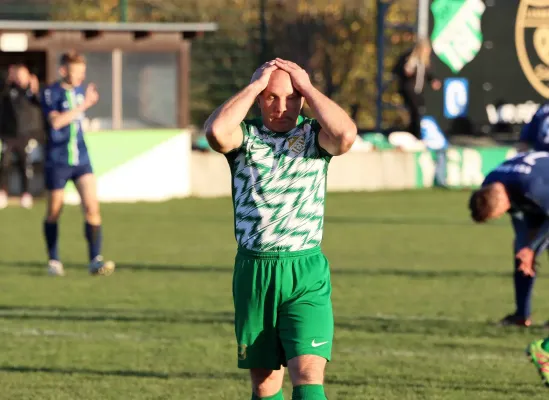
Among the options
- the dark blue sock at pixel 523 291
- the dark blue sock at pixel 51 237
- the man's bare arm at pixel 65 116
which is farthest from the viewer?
the dark blue sock at pixel 51 237

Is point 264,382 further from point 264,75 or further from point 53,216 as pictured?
point 53,216

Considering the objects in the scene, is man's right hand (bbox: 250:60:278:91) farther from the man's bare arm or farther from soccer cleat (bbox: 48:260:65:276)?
soccer cleat (bbox: 48:260:65:276)

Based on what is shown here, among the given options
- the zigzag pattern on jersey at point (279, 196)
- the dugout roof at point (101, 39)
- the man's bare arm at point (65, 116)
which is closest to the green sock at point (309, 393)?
the zigzag pattern on jersey at point (279, 196)

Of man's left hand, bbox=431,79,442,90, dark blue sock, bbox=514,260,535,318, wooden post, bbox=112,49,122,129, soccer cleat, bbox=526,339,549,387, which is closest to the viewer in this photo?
soccer cleat, bbox=526,339,549,387

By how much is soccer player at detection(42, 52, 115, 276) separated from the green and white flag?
39.2 ft

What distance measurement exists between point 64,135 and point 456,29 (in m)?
12.2

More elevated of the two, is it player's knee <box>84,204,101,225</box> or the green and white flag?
the green and white flag

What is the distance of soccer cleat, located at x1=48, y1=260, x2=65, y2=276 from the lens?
539 inches

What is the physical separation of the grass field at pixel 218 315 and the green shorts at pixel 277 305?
6.77 ft

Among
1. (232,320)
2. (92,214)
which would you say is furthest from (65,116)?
(232,320)

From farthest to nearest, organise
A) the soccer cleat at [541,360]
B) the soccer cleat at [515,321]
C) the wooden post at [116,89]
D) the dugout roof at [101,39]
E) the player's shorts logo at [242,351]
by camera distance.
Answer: the wooden post at [116,89] < the dugout roof at [101,39] < the soccer cleat at [515,321] < the soccer cleat at [541,360] < the player's shorts logo at [242,351]

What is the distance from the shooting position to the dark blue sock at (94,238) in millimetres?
13711

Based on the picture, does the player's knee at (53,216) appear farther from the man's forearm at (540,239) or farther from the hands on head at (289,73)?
the hands on head at (289,73)

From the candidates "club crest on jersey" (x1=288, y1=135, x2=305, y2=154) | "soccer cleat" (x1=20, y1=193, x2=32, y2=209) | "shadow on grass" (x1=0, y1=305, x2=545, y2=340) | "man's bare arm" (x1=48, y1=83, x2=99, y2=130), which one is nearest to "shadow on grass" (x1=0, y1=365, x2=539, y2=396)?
"shadow on grass" (x1=0, y1=305, x2=545, y2=340)
